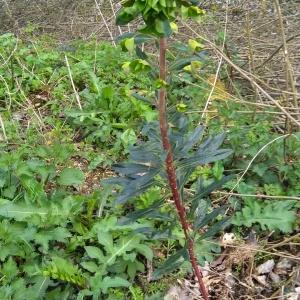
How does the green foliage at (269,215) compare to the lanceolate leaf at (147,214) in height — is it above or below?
below

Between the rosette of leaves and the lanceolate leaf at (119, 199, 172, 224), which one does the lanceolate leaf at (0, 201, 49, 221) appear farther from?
the rosette of leaves

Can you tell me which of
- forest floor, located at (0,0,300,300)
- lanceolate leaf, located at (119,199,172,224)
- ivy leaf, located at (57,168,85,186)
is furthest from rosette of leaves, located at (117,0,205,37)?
ivy leaf, located at (57,168,85,186)

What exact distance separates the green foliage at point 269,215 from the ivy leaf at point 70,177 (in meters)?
1.00

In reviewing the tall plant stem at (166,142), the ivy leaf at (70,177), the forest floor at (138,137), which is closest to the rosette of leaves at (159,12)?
the tall plant stem at (166,142)

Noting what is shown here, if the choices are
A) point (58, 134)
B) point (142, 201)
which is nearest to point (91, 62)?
point (58, 134)

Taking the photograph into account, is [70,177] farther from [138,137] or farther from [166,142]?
[166,142]

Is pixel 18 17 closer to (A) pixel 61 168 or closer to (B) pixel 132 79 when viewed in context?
(B) pixel 132 79

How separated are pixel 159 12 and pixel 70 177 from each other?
68.3 inches

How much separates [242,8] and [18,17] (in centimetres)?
306

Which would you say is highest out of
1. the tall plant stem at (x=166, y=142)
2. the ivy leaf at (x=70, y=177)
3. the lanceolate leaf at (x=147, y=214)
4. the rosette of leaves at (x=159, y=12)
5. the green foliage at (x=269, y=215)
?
the rosette of leaves at (x=159, y=12)

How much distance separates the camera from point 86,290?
2332mm

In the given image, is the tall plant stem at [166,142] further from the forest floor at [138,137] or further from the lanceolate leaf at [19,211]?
the lanceolate leaf at [19,211]

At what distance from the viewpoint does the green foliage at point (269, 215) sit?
262 centimetres

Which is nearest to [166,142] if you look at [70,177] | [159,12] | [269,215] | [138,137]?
[159,12]
